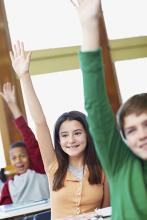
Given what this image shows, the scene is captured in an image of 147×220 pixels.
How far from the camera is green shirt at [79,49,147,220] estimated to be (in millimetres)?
1103

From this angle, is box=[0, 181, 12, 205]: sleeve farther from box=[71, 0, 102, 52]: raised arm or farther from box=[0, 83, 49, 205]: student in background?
box=[71, 0, 102, 52]: raised arm

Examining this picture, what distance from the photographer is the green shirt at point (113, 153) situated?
3.62ft

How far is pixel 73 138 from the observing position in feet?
6.77

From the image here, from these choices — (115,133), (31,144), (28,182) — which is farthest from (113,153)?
(28,182)

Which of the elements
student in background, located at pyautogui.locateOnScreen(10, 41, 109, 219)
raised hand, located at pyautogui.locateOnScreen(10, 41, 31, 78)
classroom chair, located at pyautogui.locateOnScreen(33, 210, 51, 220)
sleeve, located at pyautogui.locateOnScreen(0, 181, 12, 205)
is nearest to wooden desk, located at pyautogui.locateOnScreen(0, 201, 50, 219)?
sleeve, located at pyautogui.locateOnScreen(0, 181, 12, 205)

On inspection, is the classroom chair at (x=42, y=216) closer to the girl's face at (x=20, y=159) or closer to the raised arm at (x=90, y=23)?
the girl's face at (x=20, y=159)

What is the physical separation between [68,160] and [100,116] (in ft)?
3.34

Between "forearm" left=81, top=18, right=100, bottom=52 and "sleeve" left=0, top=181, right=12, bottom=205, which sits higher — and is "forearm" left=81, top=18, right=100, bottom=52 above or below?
above

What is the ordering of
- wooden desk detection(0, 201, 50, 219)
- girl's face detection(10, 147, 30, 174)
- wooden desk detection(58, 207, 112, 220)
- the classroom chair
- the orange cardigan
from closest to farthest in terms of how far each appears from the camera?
wooden desk detection(58, 207, 112, 220) < the orange cardigan < the classroom chair < wooden desk detection(0, 201, 50, 219) < girl's face detection(10, 147, 30, 174)

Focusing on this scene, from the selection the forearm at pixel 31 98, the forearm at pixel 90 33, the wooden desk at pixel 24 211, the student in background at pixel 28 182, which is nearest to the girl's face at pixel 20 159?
the student in background at pixel 28 182

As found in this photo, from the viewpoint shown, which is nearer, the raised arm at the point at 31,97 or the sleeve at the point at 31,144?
the raised arm at the point at 31,97

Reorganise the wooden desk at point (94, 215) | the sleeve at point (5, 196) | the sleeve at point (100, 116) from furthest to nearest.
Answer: the sleeve at point (5, 196) → the wooden desk at point (94, 215) → the sleeve at point (100, 116)

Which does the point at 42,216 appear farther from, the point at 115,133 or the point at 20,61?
the point at 115,133

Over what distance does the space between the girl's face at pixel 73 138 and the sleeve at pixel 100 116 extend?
2.83ft
